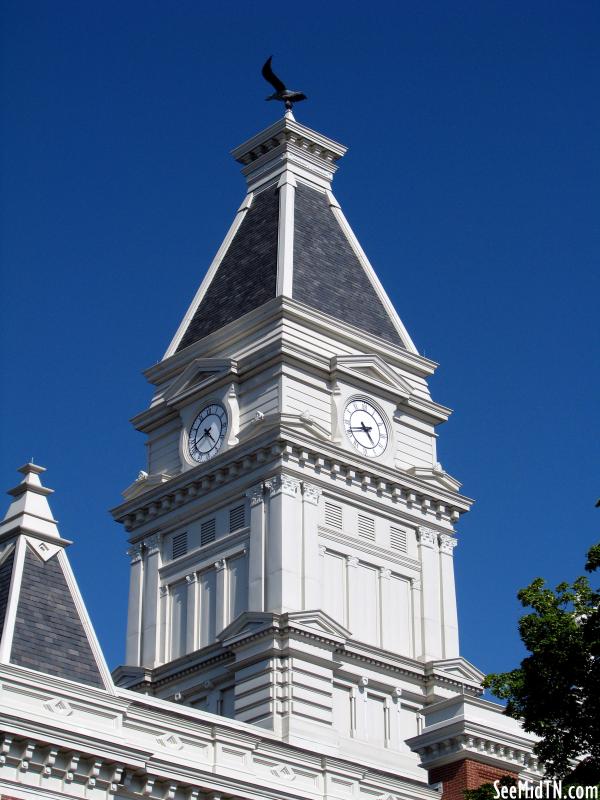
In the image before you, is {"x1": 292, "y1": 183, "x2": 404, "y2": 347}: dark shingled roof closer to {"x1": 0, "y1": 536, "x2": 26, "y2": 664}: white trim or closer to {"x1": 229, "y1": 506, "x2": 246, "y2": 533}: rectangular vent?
{"x1": 229, "y1": 506, "x2": 246, "y2": 533}: rectangular vent

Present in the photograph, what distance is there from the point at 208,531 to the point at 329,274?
13.2 m

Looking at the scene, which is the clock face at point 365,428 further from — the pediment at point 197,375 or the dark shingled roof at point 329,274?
the pediment at point 197,375

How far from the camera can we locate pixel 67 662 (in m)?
45.2

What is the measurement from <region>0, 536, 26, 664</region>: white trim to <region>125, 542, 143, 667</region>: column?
23.8 m

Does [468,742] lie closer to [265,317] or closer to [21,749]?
[21,749]

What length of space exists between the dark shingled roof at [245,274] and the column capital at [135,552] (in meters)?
8.85

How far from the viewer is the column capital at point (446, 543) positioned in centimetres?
7194

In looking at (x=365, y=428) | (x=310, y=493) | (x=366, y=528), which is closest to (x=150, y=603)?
(x=310, y=493)

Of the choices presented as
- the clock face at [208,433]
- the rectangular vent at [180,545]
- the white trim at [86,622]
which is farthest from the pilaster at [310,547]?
the white trim at [86,622]

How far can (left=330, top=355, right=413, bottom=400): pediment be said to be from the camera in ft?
231

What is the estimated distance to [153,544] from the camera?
71312 mm

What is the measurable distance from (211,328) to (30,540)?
2857cm

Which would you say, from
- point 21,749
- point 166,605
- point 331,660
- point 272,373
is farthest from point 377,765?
point 21,749

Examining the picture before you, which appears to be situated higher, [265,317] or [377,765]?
[265,317]
